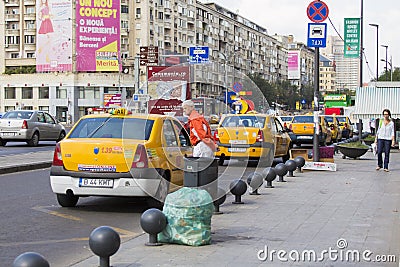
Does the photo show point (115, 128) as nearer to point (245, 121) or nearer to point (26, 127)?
point (245, 121)

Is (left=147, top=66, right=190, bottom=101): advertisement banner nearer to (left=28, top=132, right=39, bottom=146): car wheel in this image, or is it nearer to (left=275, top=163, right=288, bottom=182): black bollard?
(left=275, top=163, right=288, bottom=182): black bollard

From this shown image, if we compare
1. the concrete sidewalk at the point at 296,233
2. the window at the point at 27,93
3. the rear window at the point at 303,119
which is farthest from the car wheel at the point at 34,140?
the window at the point at 27,93

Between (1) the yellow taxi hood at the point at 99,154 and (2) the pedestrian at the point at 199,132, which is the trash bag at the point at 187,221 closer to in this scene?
(2) the pedestrian at the point at 199,132

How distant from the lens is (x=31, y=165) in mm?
17328

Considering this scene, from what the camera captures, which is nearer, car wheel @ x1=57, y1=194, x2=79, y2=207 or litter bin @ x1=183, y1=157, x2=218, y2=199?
litter bin @ x1=183, y1=157, x2=218, y2=199

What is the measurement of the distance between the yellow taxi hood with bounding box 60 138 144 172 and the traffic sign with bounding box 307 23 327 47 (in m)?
8.64

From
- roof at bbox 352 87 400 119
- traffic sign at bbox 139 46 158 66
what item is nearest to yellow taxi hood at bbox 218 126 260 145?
roof at bbox 352 87 400 119

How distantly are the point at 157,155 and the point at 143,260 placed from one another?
348 cm

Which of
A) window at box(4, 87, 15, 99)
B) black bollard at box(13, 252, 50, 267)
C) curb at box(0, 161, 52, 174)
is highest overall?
window at box(4, 87, 15, 99)

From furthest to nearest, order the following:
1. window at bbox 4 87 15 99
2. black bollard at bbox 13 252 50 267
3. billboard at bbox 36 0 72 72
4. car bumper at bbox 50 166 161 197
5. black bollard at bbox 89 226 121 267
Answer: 1. window at bbox 4 87 15 99
2. billboard at bbox 36 0 72 72
3. car bumper at bbox 50 166 161 197
4. black bollard at bbox 89 226 121 267
5. black bollard at bbox 13 252 50 267

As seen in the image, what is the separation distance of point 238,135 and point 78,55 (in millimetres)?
61104

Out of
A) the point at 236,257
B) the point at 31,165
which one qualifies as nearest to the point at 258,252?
the point at 236,257

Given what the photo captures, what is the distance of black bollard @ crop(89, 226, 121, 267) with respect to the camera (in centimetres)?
606

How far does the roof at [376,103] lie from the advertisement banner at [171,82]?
13836 millimetres
